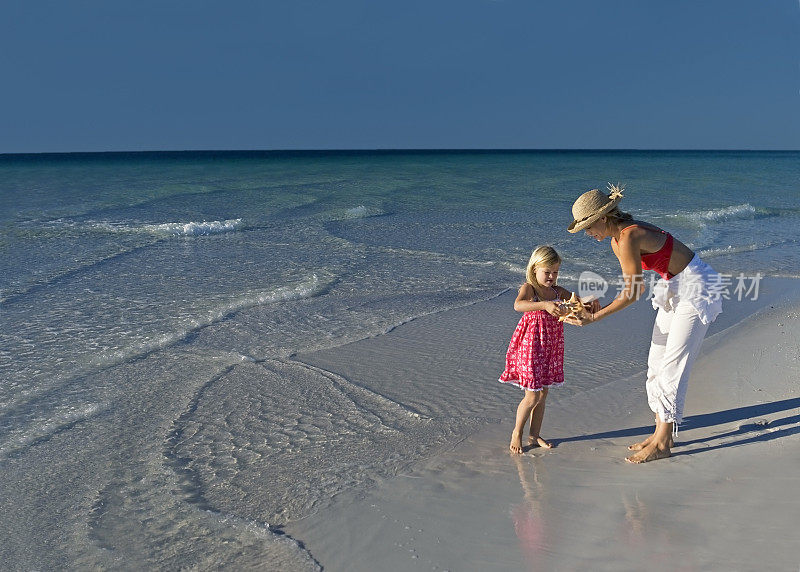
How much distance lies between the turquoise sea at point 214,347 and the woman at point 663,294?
1.32m

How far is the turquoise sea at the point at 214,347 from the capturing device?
380cm

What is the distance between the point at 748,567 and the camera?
2.99m

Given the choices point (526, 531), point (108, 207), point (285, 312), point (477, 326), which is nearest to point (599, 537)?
point (526, 531)

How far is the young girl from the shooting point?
414 centimetres

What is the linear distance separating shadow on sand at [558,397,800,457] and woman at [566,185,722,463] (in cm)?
32

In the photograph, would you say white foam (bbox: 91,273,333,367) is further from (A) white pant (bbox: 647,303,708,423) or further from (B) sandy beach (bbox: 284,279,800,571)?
(A) white pant (bbox: 647,303,708,423)

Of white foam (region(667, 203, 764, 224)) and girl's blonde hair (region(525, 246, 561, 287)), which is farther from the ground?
girl's blonde hair (region(525, 246, 561, 287))

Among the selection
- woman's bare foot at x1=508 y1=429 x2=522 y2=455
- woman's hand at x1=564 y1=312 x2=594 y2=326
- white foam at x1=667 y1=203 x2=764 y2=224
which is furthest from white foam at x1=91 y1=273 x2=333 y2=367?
white foam at x1=667 y1=203 x2=764 y2=224

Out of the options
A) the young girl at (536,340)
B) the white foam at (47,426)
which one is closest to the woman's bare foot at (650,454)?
the young girl at (536,340)

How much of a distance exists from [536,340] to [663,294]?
0.76m

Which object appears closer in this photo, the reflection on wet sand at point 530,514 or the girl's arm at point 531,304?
the reflection on wet sand at point 530,514

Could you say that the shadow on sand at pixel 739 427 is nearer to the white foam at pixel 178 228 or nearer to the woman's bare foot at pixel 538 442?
the woman's bare foot at pixel 538 442

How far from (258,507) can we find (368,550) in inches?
30.9

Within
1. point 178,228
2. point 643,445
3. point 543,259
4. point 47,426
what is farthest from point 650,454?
point 178,228
